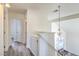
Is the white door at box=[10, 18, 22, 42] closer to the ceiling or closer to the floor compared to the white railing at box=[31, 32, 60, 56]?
closer to the ceiling

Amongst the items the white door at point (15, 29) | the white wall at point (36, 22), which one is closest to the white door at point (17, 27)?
the white door at point (15, 29)

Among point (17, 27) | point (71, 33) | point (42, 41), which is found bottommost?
point (42, 41)

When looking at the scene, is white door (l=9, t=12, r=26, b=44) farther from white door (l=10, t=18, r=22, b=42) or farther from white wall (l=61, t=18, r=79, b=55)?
white wall (l=61, t=18, r=79, b=55)

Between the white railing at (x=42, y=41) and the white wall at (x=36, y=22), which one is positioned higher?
the white wall at (x=36, y=22)

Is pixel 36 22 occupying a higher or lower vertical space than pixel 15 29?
higher

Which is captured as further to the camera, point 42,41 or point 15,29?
point 42,41

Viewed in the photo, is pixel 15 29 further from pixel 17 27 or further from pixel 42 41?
pixel 42 41

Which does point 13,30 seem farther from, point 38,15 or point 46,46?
point 46,46

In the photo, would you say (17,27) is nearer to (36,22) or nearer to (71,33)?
(36,22)

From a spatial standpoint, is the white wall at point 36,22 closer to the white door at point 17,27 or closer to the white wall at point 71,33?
the white door at point 17,27

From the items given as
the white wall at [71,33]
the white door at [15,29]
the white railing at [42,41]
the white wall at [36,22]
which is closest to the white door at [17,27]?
the white door at [15,29]

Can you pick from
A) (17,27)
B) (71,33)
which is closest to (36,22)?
(17,27)

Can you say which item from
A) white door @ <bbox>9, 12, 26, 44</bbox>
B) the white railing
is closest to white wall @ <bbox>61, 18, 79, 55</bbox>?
the white railing

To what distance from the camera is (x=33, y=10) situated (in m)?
2.13
